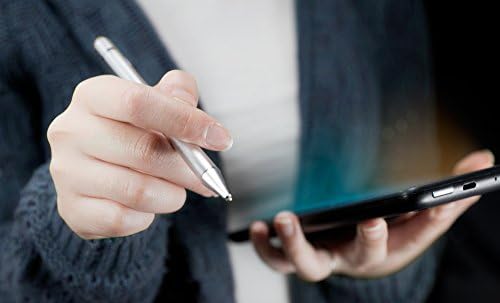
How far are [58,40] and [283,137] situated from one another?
176 millimetres

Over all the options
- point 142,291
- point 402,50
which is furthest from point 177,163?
point 402,50

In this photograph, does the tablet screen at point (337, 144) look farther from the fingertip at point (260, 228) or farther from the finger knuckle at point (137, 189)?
the finger knuckle at point (137, 189)

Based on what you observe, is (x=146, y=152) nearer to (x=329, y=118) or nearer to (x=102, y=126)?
(x=102, y=126)

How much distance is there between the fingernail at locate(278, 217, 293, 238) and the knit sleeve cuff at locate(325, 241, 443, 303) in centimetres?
10

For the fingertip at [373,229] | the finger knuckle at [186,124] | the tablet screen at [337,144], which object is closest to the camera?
the finger knuckle at [186,124]

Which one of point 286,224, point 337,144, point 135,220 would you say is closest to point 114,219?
point 135,220

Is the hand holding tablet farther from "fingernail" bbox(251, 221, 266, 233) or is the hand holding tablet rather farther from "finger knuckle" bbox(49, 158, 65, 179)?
"finger knuckle" bbox(49, 158, 65, 179)

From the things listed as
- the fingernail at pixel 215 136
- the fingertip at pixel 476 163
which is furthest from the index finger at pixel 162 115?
the fingertip at pixel 476 163

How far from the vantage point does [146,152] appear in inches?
9.3

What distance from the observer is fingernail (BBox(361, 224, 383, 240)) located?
1.08 feet

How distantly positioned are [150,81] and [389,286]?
0.23 m

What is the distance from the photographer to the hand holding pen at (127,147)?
0.22m

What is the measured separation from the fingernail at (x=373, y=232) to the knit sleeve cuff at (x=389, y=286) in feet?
0.33

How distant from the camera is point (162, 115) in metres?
0.22
